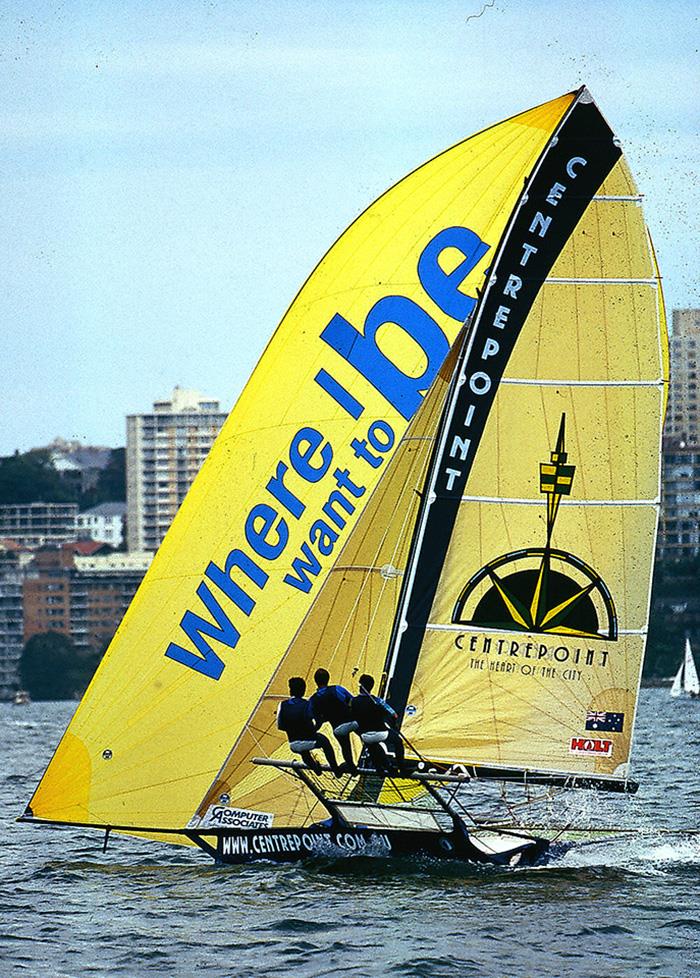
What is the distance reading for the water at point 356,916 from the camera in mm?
10398

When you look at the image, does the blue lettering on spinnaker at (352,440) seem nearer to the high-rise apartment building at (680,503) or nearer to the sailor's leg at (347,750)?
the sailor's leg at (347,750)

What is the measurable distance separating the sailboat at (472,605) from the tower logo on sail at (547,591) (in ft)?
0.05

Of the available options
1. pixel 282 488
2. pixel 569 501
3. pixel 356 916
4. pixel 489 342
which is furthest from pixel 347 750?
pixel 489 342

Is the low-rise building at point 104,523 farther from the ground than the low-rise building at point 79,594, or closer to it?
farther from the ground

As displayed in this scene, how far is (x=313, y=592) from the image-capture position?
46.1ft

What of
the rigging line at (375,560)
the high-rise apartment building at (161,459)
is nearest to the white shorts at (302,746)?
the rigging line at (375,560)

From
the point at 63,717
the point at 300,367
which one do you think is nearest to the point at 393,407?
the point at 300,367

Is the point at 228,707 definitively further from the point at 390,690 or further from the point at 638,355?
the point at 638,355

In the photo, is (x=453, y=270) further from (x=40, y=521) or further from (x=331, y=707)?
(x=40, y=521)

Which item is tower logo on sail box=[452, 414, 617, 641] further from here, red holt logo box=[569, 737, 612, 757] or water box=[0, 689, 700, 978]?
water box=[0, 689, 700, 978]

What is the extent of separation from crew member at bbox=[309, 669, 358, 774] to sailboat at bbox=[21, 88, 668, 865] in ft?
0.98

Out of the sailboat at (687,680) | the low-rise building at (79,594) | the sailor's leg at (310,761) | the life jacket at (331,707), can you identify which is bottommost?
the sailor's leg at (310,761)

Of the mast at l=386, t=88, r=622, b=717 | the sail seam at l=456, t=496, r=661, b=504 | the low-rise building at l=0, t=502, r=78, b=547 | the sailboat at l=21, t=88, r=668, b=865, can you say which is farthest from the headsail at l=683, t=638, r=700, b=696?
the mast at l=386, t=88, r=622, b=717

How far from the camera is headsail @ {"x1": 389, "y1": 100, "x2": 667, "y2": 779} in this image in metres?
12.5
